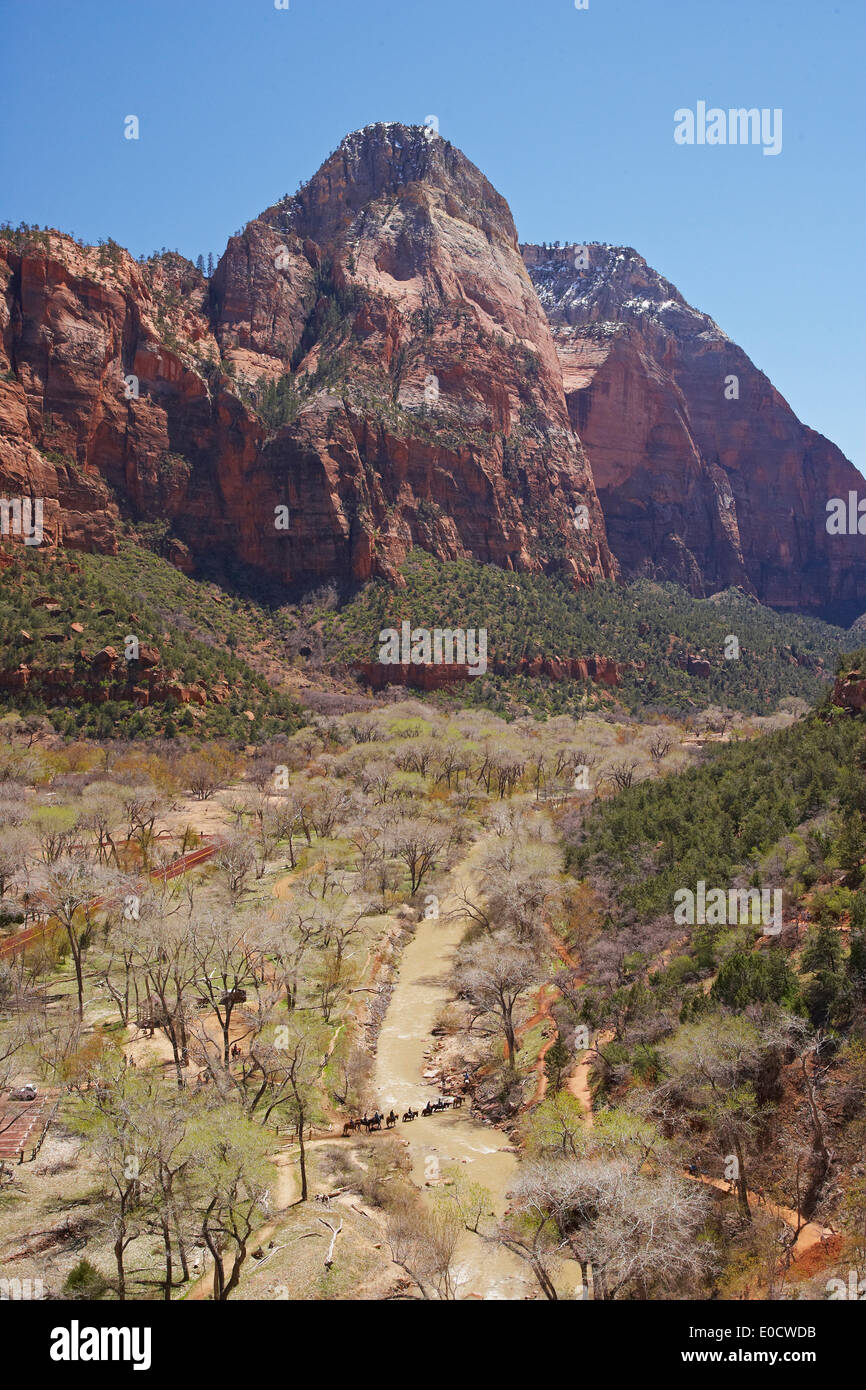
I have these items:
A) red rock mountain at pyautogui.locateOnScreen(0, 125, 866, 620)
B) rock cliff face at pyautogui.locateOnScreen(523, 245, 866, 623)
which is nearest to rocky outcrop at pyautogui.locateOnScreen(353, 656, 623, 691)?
red rock mountain at pyautogui.locateOnScreen(0, 125, 866, 620)

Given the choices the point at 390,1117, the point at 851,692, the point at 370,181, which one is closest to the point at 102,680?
the point at 390,1117

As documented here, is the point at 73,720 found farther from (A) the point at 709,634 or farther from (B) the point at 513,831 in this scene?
(A) the point at 709,634

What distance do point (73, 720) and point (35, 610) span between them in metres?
12.1

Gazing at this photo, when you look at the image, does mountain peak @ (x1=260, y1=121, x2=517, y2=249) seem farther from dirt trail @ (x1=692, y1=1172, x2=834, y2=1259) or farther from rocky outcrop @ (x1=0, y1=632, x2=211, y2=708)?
dirt trail @ (x1=692, y1=1172, x2=834, y2=1259)

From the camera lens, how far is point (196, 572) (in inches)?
4227

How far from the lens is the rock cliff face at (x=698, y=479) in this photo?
17400 cm

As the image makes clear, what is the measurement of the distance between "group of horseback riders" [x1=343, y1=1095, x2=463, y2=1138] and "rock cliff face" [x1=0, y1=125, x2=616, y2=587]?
7455 centimetres

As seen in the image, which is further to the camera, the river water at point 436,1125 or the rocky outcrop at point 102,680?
the rocky outcrop at point 102,680

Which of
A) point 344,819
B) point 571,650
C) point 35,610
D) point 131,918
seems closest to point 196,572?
point 35,610

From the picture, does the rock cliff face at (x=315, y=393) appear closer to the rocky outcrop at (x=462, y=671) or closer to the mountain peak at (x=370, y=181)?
the mountain peak at (x=370, y=181)

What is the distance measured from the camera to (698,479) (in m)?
186

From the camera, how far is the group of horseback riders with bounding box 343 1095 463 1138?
24575 mm

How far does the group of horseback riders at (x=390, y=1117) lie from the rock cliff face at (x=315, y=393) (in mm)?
74550

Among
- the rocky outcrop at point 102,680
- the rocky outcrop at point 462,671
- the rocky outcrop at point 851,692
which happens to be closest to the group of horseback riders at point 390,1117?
the rocky outcrop at point 851,692
